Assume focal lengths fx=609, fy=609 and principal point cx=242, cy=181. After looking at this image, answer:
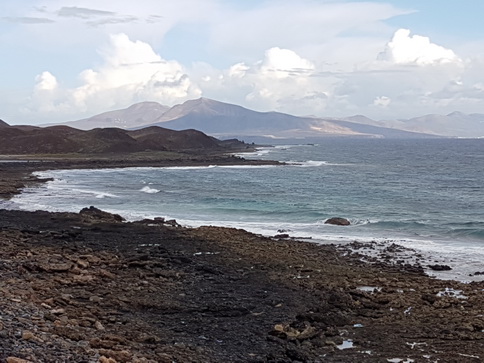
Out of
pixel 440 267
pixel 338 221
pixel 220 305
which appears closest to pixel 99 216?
pixel 338 221

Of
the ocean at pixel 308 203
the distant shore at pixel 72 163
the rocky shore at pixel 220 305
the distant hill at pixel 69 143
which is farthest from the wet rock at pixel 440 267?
the distant hill at pixel 69 143

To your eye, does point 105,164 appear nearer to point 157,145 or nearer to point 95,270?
point 157,145

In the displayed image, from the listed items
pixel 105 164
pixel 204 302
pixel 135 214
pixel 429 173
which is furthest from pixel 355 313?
pixel 105 164

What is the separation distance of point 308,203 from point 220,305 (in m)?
26.8

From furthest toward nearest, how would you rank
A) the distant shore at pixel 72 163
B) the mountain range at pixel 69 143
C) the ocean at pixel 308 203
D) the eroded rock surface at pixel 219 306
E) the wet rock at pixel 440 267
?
1. the mountain range at pixel 69 143
2. the distant shore at pixel 72 163
3. the ocean at pixel 308 203
4. the wet rock at pixel 440 267
5. the eroded rock surface at pixel 219 306

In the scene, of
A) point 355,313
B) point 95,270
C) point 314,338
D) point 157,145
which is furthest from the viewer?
point 157,145

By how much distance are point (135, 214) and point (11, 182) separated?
19864 mm

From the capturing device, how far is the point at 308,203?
40.8m

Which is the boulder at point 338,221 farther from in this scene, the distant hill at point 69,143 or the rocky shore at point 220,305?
the distant hill at point 69,143

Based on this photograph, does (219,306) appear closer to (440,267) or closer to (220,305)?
(220,305)

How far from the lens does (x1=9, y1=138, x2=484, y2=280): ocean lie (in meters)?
28.6

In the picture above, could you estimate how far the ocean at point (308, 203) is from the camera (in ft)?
93.7

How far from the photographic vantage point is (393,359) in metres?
11.6

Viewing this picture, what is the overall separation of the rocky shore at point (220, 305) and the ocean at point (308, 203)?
4.75 metres
